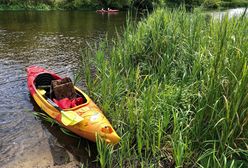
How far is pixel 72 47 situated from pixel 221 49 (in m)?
10.1

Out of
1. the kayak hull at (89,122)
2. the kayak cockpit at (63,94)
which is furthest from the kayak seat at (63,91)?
the kayak hull at (89,122)

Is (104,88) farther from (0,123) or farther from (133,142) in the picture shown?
(0,123)

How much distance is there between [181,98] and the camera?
4.53 metres

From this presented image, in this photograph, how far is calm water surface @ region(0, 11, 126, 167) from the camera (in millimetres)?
5027

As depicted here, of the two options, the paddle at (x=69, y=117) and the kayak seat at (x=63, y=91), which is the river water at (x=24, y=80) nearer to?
the paddle at (x=69, y=117)

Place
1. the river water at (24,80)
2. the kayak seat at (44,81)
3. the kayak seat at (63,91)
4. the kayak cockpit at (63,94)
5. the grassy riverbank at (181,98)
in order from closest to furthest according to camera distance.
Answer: the grassy riverbank at (181,98) → the river water at (24,80) → the kayak cockpit at (63,94) → the kayak seat at (63,91) → the kayak seat at (44,81)

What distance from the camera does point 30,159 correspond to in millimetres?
4891

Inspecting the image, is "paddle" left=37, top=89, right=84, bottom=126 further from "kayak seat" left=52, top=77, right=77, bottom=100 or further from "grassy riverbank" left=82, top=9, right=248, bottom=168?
"kayak seat" left=52, top=77, right=77, bottom=100

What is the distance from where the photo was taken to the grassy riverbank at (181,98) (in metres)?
3.46

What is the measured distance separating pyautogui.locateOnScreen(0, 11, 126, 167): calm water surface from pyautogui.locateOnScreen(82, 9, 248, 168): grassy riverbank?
1063 millimetres

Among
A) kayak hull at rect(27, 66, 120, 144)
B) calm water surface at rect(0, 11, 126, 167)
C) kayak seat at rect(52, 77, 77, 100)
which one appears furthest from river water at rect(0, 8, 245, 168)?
kayak seat at rect(52, 77, 77, 100)

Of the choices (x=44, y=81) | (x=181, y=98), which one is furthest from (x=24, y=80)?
(x=181, y=98)

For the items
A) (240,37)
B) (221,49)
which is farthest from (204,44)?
(221,49)

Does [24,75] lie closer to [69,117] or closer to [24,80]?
[24,80]
